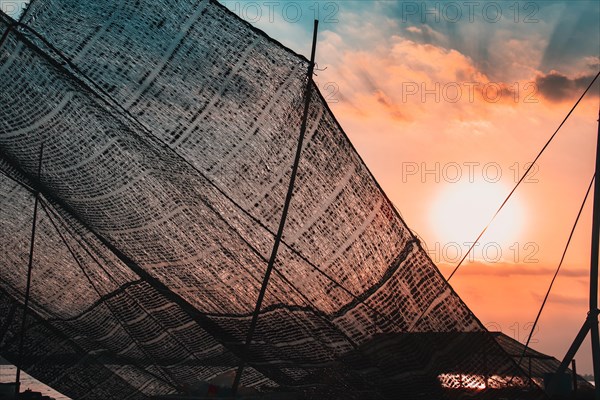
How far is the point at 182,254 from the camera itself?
9523mm

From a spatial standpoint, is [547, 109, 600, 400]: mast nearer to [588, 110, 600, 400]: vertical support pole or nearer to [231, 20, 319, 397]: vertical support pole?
[588, 110, 600, 400]: vertical support pole

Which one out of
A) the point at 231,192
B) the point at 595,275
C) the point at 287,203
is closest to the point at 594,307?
the point at 595,275

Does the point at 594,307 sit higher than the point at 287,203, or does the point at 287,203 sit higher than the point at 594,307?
the point at 594,307

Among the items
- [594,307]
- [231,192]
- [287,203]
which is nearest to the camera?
[287,203]

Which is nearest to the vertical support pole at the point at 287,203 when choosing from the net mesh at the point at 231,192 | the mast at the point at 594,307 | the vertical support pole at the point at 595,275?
the net mesh at the point at 231,192

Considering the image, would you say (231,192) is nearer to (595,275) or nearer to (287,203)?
(287,203)

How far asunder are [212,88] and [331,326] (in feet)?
9.36

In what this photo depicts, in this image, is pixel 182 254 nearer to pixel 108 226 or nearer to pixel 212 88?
pixel 108 226

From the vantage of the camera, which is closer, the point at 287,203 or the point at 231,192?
the point at 287,203

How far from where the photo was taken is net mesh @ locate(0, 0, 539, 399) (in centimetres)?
803

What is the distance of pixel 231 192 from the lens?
338 inches

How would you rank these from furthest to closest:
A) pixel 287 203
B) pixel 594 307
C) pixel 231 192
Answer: pixel 594 307
pixel 231 192
pixel 287 203

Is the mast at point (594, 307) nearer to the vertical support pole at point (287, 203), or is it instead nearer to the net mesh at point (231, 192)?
the net mesh at point (231, 192)

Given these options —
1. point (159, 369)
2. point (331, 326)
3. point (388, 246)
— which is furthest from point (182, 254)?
point (159, 369)
